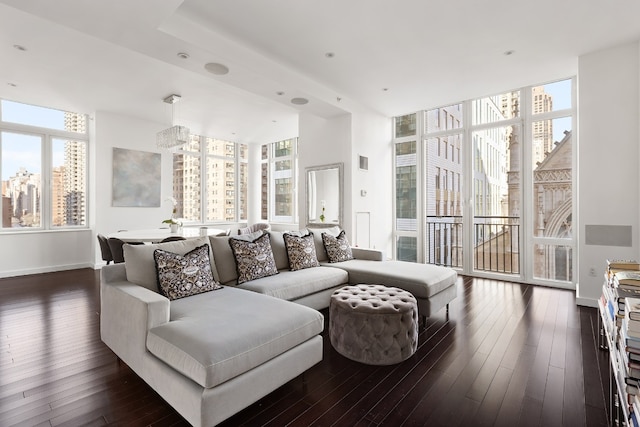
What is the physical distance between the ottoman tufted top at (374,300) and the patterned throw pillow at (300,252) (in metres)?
0.81

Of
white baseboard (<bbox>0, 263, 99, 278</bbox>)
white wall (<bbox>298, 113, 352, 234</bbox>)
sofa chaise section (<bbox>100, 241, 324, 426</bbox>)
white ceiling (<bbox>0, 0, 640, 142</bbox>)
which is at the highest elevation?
white ceiling (<bbox>0, 0, 640, 142</bbox>)

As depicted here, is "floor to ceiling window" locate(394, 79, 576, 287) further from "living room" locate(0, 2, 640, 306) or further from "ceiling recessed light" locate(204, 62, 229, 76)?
"ceiling recessed light" locate(204, 62, 229, 76)

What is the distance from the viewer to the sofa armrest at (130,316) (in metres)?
1.81

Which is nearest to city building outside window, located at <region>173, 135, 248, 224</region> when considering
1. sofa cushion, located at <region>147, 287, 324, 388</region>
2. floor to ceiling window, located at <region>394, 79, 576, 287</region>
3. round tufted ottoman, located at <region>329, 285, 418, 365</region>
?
floor to ceiling window, located at <region>394, 79, 576, 287</region>

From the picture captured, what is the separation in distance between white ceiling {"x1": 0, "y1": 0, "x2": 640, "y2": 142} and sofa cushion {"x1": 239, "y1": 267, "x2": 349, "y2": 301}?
2.40 meters

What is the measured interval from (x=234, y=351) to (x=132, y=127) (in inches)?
244

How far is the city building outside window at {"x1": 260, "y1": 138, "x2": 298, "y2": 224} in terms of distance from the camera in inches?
312

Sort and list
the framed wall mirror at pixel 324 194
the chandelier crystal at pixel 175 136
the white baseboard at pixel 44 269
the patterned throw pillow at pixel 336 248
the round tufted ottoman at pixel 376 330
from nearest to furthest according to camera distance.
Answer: the round tufted ottoman at pixel 376 330 → the patterned throw pillow at pixel 336 248 → the chandelier crystal at pixel 175 136 → the white baseboard at pixel 44 269 → the framed wall mirror at pixel 324 194

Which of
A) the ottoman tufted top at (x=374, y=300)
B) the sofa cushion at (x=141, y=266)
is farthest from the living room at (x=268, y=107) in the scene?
the ottoman tufted top at (x=374, y=300)

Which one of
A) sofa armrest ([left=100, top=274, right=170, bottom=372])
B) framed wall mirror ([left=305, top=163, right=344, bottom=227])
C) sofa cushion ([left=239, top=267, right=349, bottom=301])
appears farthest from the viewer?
framed wall mirror ([left=305, top=163, right=344, bottom=227])

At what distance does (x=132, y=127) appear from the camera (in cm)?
Result: 621

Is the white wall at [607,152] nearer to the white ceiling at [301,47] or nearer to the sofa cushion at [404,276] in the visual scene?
the white ceiling at [301,47]

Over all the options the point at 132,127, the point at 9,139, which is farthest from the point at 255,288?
the point at 9,139

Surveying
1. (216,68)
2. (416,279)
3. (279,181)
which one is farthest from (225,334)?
(279,181)
